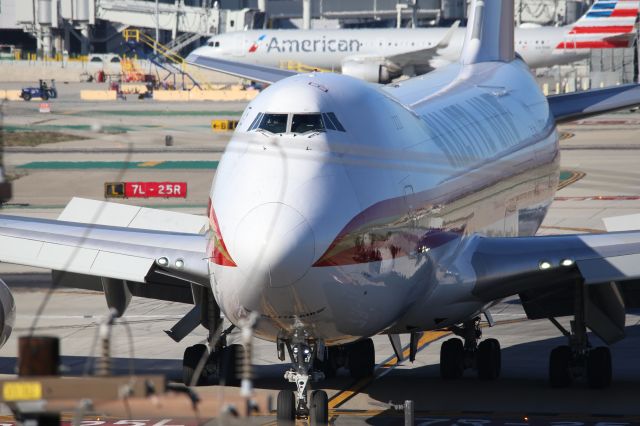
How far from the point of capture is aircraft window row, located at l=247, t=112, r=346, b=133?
57.0 ft

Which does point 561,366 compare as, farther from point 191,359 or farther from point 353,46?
point 353,46

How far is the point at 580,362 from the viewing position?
23328 mm

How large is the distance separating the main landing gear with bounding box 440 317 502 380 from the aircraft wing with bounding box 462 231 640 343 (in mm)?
2049

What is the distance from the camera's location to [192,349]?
918 inches

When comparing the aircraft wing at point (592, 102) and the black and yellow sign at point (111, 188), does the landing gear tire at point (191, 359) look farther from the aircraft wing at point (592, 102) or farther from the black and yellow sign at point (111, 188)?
the aircraft wing at point (592, 102)

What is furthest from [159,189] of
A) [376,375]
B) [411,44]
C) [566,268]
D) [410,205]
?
[411,44]

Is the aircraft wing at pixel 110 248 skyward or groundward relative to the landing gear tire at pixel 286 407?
skyward

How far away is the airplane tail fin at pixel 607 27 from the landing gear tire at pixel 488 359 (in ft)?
372

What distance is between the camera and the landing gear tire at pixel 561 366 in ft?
76.6

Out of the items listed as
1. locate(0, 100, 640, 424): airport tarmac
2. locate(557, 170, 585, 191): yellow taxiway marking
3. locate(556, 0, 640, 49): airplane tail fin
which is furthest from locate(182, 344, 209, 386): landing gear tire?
locate(556, 0, 640, 49): airplane tail fin

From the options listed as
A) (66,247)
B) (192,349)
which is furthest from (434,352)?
(66,247)

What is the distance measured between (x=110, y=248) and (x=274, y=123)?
17.9ft

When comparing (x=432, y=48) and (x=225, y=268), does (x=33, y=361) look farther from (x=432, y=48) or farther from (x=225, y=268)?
(x=432, y=48)

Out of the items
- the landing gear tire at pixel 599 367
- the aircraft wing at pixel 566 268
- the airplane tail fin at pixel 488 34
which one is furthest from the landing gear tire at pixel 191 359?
the airplane tail fin at pixel 488 34
